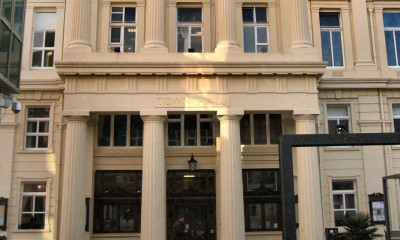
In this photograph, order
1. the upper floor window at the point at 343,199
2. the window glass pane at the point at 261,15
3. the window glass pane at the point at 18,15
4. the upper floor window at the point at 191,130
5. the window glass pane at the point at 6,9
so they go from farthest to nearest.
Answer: the window glass pane at the point at 261,15 < the upper floor window at the point at 191,130 < the upper floor window at the point at 343,199 < the window glass pane at the point at 18,15 < the window glass pane at the point at 6,9

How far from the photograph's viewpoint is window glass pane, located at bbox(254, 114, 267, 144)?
21.3m

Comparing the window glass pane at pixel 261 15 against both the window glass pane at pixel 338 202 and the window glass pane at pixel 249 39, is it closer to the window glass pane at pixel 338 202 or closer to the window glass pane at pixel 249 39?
the window glass pane at pixel 249 39

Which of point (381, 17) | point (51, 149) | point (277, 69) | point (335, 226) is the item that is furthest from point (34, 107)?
point (381, 17)

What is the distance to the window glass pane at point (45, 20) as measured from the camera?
850 inches

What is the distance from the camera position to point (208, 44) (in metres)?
21.1

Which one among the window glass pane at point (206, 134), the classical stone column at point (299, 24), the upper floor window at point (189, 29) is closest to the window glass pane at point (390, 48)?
the classical stone column at point (299, 24)

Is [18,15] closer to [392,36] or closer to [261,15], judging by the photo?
[261,15]

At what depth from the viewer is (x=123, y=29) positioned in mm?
21453

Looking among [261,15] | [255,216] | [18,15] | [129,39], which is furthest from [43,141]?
[261,15]

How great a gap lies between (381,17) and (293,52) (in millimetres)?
6517

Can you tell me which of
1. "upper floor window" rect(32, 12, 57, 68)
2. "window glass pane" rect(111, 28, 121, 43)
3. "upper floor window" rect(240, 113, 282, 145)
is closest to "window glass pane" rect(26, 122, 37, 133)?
"upper floor window" rect(32, 12, 57, 68)

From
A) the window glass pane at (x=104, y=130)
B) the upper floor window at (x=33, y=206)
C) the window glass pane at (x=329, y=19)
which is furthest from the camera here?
the window glass pane at (x=329, y=19)

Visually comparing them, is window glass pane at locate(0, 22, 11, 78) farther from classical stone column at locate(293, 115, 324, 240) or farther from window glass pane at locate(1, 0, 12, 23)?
classical stone column at locate(293, 115, 324, 240)

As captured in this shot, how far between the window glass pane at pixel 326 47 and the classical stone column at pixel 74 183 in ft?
38.1
